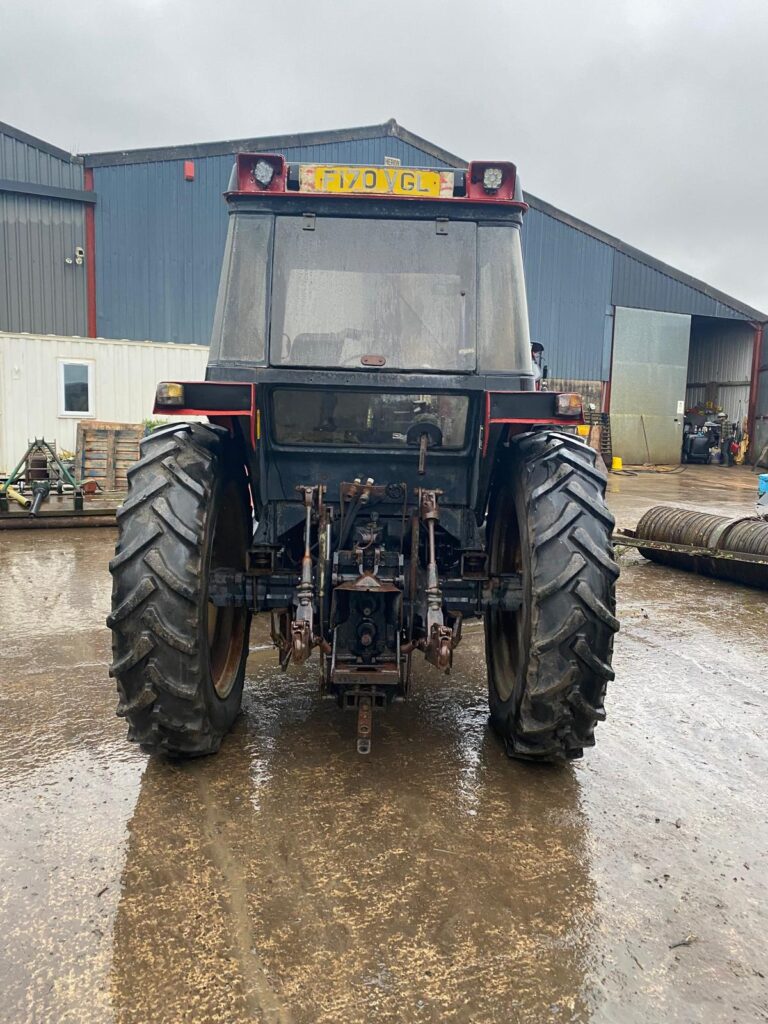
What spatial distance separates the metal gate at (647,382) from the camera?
72.8ft

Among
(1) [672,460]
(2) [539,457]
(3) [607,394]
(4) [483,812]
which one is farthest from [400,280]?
(1) [672,460]

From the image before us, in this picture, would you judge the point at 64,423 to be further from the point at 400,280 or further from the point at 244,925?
the point at 244,925

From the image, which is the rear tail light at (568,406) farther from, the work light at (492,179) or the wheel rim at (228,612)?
the wheel rim at (228,612)

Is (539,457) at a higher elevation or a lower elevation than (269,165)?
lower

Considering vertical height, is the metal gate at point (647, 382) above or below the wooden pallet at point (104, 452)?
above

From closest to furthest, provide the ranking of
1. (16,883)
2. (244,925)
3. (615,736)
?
(244,925), (16,883), (615,736)

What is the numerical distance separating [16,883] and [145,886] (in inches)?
16.8

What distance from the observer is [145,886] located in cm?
246

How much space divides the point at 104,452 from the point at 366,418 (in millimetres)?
9333

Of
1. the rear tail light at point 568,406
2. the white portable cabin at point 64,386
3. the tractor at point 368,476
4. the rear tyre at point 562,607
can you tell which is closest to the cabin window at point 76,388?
the white portable cabin at point 64,386

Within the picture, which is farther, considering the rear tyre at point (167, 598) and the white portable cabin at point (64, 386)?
the white portable cabin at point (64, 386)

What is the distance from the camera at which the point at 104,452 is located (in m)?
11.7

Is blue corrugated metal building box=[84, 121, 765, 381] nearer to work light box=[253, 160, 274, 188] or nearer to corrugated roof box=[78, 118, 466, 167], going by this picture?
corrugated roof box=[78, 118, 466, 167]

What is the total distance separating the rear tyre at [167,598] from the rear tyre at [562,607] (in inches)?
52.6
